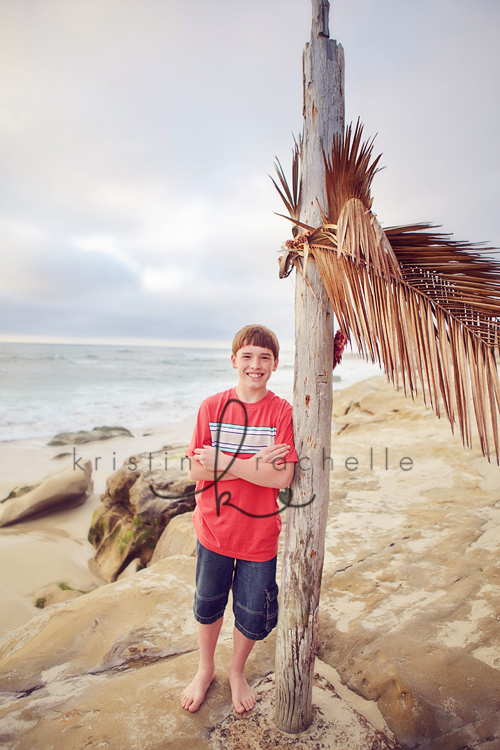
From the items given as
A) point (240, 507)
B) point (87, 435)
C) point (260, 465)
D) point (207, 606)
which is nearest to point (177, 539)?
point (207, 606)

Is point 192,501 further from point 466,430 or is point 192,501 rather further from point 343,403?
point 343,403

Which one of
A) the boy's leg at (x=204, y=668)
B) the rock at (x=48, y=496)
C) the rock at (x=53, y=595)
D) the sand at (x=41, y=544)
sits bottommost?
the rock at (x=53, y=595)

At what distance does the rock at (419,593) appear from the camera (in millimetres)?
1971

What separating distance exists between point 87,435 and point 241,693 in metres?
9.59

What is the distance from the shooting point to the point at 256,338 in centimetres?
199

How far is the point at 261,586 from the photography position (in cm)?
196

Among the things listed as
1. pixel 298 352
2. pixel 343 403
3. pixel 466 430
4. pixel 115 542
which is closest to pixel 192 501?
pixel 115 542

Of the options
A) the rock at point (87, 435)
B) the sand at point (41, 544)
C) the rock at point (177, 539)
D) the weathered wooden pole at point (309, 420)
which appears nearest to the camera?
the weathered wooden pole at point (309, 420)

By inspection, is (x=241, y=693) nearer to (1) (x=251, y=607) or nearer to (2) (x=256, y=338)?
(1) (x=251, y=607)

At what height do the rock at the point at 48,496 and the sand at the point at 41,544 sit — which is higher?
the rock at the point at 48,496

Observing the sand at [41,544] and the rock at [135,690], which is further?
the sand at [41,544]

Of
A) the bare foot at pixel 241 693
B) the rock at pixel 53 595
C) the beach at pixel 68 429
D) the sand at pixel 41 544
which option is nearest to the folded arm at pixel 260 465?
the beach at pixel 68 429

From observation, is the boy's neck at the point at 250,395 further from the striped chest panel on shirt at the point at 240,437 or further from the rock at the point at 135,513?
the rock at the point at 135,513

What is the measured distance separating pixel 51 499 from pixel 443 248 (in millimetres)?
6368
